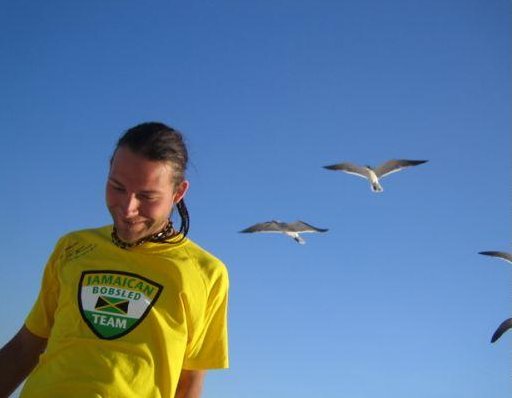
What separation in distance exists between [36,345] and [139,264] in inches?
30.2

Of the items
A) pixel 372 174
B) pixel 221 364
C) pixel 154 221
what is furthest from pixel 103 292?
pixel 372 174

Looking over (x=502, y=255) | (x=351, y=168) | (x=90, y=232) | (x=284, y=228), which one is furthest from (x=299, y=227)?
(x=90, y=232)

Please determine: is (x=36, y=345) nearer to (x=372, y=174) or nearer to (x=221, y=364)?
(x=221, y=364)

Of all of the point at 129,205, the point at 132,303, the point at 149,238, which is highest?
the point at 129,205

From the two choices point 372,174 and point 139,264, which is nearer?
point 139,264

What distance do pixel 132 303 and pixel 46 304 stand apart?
23.9 inches

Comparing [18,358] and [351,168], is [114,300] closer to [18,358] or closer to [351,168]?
[18,358]

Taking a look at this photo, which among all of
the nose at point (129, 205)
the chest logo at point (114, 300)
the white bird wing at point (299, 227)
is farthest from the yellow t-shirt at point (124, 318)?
the white bird wing at point (299, 227)

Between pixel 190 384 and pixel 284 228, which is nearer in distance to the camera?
pixel 190 384

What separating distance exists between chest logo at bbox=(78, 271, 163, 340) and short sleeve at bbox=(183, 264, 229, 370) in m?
0.31

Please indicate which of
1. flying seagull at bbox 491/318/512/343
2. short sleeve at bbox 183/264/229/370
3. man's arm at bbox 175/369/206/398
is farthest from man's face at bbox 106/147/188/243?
flying seagull at bbox 491/318/512/343

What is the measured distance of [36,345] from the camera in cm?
358

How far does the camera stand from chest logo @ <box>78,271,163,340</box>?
127 inches

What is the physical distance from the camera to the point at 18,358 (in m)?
3.49
